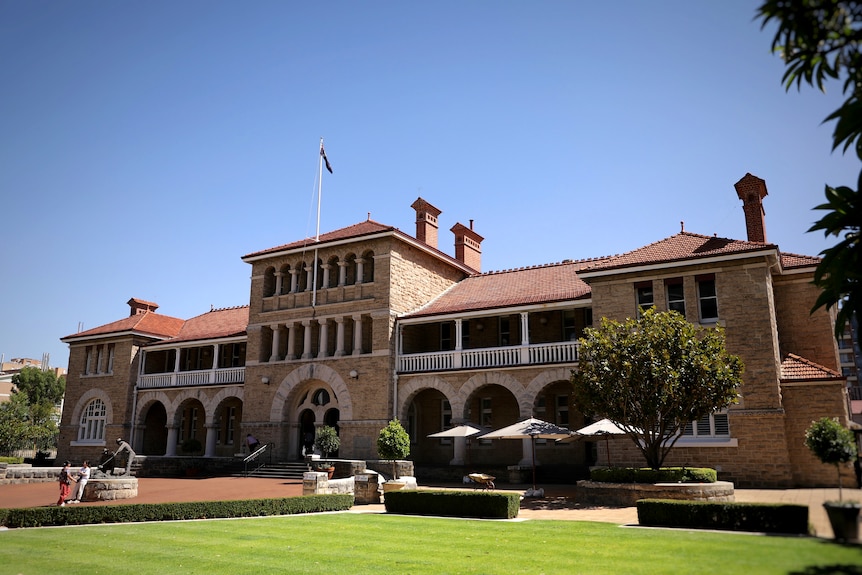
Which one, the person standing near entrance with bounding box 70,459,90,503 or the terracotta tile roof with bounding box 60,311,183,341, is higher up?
the terracotta tile roof with bounding box 60,311,183,341

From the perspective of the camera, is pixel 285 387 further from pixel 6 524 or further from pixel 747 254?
pixel 747 254

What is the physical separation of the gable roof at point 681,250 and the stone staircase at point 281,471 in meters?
14.3

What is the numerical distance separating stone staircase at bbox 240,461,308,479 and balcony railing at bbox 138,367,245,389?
20.8 ft

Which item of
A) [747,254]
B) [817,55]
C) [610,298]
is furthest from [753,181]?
[817,55]

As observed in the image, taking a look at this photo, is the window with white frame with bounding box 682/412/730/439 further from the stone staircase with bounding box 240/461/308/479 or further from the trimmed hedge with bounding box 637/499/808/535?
the stone staircase with bounding box 240/461/308/479

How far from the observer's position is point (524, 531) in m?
13.1

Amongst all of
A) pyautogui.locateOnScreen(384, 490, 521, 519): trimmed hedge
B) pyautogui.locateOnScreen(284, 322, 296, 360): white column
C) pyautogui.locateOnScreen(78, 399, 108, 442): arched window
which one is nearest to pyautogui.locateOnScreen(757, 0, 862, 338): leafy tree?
pyautogui.locateOnScreen(384, 490, 521, 519): trimmed hedge

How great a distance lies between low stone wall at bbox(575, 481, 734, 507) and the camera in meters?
15.8

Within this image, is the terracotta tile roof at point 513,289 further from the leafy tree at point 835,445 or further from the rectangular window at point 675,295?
the leafy tree at point 835,445

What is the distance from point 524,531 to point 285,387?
19.9m

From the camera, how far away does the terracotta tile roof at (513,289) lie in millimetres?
26766

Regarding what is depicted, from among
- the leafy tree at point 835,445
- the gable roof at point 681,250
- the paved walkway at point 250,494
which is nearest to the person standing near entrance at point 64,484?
the paved walkway at point 250,494

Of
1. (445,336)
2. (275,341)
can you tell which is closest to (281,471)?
(275,341)

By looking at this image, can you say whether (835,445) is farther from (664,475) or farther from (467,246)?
(467,246)
